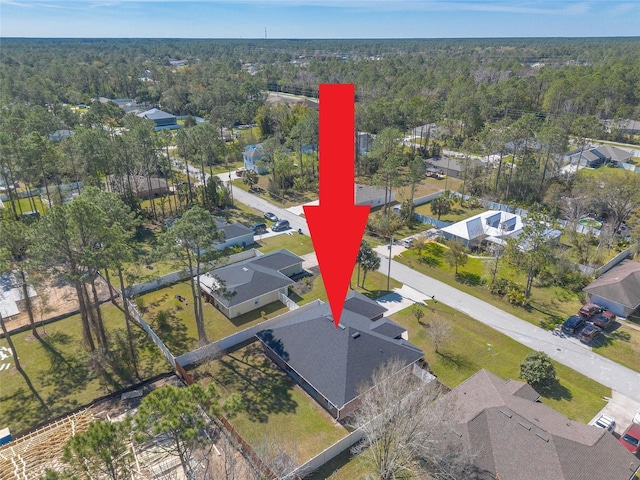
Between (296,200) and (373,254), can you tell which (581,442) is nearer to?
(373,254)

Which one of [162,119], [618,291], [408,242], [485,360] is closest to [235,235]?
[408,242]

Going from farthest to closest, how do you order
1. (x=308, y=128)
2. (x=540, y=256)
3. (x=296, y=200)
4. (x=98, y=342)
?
1. (x=308, y=128)
2. (x=296, y=200)
3. (x=540, y=256)
4. (x=98, y=342)

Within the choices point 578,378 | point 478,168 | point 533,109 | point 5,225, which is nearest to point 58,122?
point 5,225

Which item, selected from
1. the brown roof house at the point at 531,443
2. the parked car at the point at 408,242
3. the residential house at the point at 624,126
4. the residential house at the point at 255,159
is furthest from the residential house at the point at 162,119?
the residential house at the point at 624,126

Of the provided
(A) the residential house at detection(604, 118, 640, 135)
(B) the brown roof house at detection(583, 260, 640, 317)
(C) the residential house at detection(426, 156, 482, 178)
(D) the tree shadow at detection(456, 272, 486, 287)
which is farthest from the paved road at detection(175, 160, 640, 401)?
(A) the residential house at detection(604, 118, 640, 135)

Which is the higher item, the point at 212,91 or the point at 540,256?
the point at 212,91

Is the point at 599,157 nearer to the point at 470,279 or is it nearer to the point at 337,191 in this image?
the point at 470,279

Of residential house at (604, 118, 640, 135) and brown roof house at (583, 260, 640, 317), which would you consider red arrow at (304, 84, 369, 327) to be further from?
residential house at (604, 118, 640, 135)
